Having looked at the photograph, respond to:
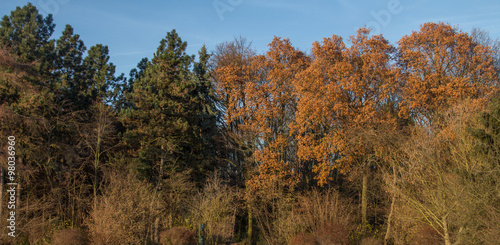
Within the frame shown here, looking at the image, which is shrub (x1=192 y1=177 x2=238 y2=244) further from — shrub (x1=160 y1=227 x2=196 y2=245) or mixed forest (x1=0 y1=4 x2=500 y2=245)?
shrub (x1=160 y1=227 x2=196 y2=245)

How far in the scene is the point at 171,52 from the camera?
2739cm

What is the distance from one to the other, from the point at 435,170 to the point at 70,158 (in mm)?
18495

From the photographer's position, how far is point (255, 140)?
86.2 feet

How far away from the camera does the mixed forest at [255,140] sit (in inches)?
590

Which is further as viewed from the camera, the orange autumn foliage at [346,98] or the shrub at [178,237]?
the orange autumn foliage at [346,98]

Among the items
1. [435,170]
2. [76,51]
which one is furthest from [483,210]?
[76,51]

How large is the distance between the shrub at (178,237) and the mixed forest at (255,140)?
0.10 metres

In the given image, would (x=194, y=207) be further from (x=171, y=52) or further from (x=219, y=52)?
(x=219, y=52)

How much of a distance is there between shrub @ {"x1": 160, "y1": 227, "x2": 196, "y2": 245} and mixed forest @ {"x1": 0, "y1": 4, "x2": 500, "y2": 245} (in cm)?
10

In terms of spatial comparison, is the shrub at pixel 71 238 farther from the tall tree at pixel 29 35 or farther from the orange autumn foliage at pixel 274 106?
the tall tree at pixel 29 35

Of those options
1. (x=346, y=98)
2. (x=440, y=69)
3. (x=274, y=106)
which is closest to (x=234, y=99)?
(x=274, y=106)

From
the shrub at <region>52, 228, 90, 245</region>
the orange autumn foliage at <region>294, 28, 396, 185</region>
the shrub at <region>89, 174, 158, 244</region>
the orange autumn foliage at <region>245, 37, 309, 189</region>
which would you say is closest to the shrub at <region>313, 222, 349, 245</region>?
the orange autumn foliage at <region>294, 28, 396, 185</region>

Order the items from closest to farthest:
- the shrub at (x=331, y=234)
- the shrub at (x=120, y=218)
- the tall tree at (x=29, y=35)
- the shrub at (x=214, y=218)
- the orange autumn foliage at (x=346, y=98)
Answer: the shrub at (x=120, y=218), the shrub at (x=331, y=234), the shrub at (x=214, y=218), the orange autumn foliage at (x=346, y=98), the tall tree at (x=29, y=35)

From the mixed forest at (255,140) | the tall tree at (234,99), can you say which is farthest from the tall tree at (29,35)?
the tall tree at (234,99)
